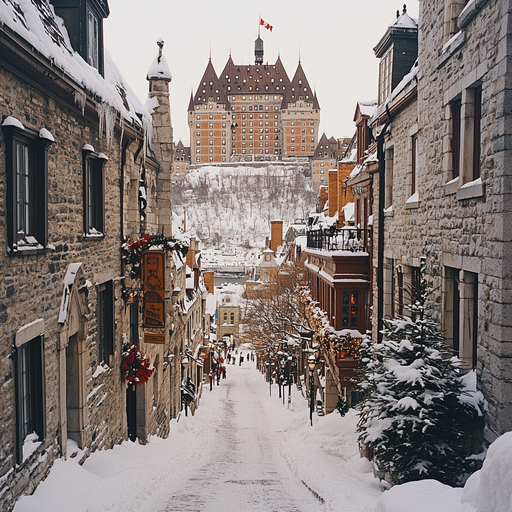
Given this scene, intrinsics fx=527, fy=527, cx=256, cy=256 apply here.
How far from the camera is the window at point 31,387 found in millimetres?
6504

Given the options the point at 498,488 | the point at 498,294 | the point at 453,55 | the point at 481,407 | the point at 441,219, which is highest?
the point at 453,55

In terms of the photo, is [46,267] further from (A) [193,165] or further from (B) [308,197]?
(A) [193,165]

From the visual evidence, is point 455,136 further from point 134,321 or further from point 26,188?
point 134,321

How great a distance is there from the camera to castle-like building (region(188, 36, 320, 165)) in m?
149

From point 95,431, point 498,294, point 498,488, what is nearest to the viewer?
point 498,488

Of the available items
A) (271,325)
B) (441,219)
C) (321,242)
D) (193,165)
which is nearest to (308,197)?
(193,165)

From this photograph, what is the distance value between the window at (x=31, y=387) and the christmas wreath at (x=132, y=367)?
4.40 m

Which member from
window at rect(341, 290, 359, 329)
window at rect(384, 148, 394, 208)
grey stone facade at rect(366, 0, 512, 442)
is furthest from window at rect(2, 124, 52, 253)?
window at rect(341, 290, 359, 329)

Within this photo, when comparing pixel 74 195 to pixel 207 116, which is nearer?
pixel 74 195

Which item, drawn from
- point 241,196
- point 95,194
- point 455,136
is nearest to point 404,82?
point 455,136

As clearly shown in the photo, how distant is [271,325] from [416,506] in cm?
2493

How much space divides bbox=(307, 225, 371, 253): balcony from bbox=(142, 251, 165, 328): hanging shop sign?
21.7ft

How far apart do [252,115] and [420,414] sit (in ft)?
508

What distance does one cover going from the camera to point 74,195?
27.3 feet
